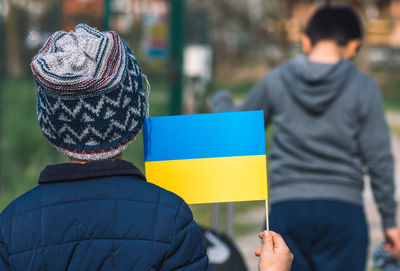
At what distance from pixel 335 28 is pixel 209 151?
4.76 ft

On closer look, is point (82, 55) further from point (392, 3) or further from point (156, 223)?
point (392, 3)

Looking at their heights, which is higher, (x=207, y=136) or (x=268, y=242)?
(x=207, y=136)

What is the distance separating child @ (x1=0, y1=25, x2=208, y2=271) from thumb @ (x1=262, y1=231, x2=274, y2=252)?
18 cm

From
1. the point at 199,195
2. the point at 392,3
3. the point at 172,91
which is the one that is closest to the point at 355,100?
the point at 199,195

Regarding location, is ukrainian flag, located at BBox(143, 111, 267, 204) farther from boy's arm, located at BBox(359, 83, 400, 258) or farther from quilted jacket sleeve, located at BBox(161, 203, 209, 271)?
boy's arm, located at BBox(359, 83, 400, 258)

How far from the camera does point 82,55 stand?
157cm

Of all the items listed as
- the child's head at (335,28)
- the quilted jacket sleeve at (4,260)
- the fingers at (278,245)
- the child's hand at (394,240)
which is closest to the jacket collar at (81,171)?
the quilted jacket sleeve at (4,260)

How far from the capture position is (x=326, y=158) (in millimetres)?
2975

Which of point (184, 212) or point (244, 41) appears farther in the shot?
point (244, 41)

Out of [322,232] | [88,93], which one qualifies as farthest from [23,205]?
[322,232]

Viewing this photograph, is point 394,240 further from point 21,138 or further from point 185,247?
point 21,138

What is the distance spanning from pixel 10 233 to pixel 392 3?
117 feet

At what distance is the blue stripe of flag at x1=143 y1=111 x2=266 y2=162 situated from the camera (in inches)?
76.0

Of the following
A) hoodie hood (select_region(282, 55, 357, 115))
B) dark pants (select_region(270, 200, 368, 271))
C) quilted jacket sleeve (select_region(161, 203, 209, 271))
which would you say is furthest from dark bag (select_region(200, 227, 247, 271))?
quilted jacket sleeve (select_region(161, 203, 209, 271))
